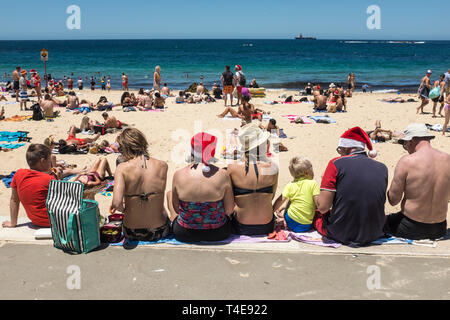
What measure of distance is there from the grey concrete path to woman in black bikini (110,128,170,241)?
221 mm

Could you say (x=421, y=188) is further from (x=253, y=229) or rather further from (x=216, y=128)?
(x=216, y=128)

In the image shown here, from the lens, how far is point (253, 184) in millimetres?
3857

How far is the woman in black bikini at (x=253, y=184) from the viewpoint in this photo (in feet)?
12.6

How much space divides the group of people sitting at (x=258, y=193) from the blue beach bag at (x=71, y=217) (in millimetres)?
264

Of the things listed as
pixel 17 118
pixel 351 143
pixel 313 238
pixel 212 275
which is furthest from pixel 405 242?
pixel 17 118

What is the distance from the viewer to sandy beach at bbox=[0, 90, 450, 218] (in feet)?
27.6

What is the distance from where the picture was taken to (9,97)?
19281mm

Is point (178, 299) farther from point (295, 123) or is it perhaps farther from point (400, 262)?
point (295, 123)

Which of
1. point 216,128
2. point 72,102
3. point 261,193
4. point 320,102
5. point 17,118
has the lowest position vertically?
point 261,193

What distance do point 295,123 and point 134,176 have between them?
30.7ft

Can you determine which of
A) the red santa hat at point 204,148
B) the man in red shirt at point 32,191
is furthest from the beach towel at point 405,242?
the man in red shirt at point 32,191

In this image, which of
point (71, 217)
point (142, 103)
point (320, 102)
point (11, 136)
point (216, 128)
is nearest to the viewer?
point (71, 217)

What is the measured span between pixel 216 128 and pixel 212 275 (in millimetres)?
8570

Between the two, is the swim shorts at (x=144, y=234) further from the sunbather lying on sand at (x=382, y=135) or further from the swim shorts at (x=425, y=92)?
the swim shorts at (x=425, y=92)
